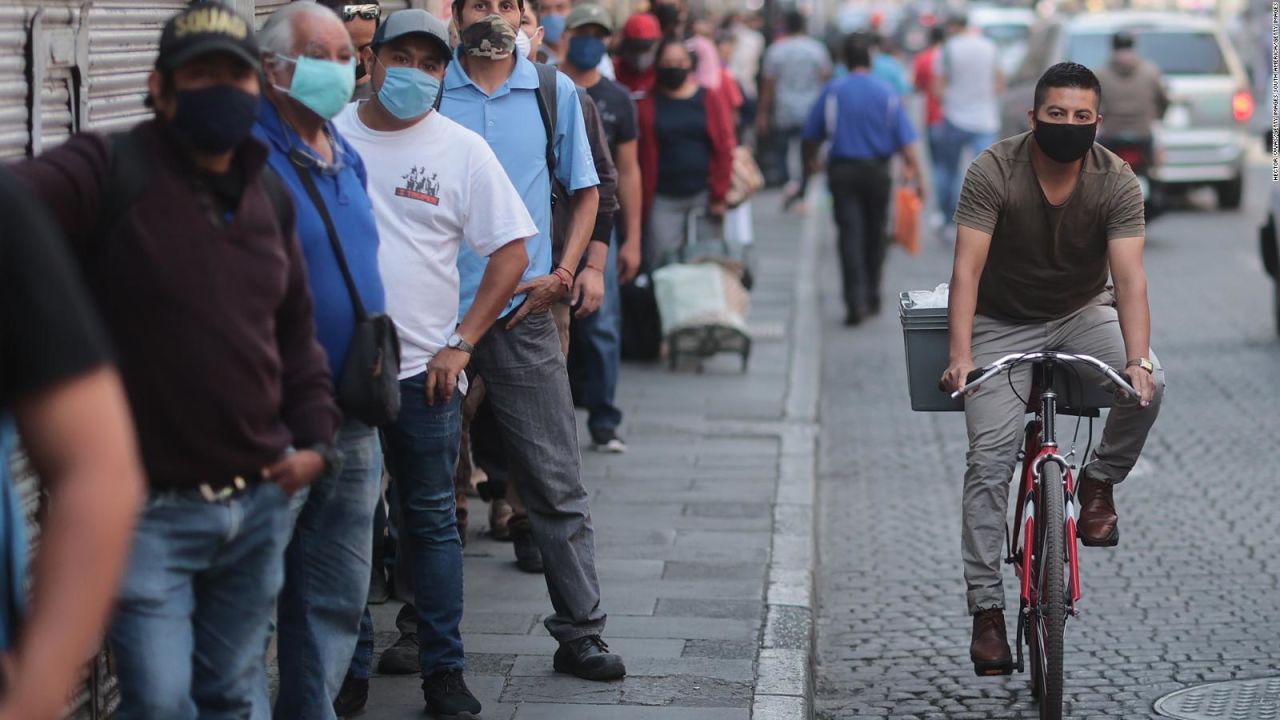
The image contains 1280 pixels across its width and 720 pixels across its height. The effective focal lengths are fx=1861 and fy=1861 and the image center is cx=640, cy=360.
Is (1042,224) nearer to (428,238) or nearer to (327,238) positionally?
(428,238)

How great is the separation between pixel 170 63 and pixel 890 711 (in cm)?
318

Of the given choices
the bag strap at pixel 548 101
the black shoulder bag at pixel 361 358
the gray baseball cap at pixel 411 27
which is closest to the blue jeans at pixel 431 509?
the black shoulder bag at pixel 361 358

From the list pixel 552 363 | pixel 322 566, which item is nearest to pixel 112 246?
pixel 322 566

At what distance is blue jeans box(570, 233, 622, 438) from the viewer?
845 centimetres

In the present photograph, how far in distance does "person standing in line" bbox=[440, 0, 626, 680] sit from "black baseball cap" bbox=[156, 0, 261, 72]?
2001 millimetres

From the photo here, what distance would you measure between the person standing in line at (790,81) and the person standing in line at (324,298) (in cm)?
1627

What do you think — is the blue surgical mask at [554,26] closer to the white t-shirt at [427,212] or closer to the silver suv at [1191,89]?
the white t-shirt at [427,212]

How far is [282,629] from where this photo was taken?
410 cm

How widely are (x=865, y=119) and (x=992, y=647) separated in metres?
8.05

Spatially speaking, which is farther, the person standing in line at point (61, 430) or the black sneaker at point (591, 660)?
the black sneaker at point (591, 660)

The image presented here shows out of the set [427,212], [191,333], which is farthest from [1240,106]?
[191,333]

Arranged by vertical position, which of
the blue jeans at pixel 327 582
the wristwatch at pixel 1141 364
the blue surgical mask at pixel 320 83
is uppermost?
the blue surgical mask at pixel 320 83

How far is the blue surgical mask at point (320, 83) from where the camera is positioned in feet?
12.5

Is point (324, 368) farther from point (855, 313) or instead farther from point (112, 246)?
point (855, 313)
